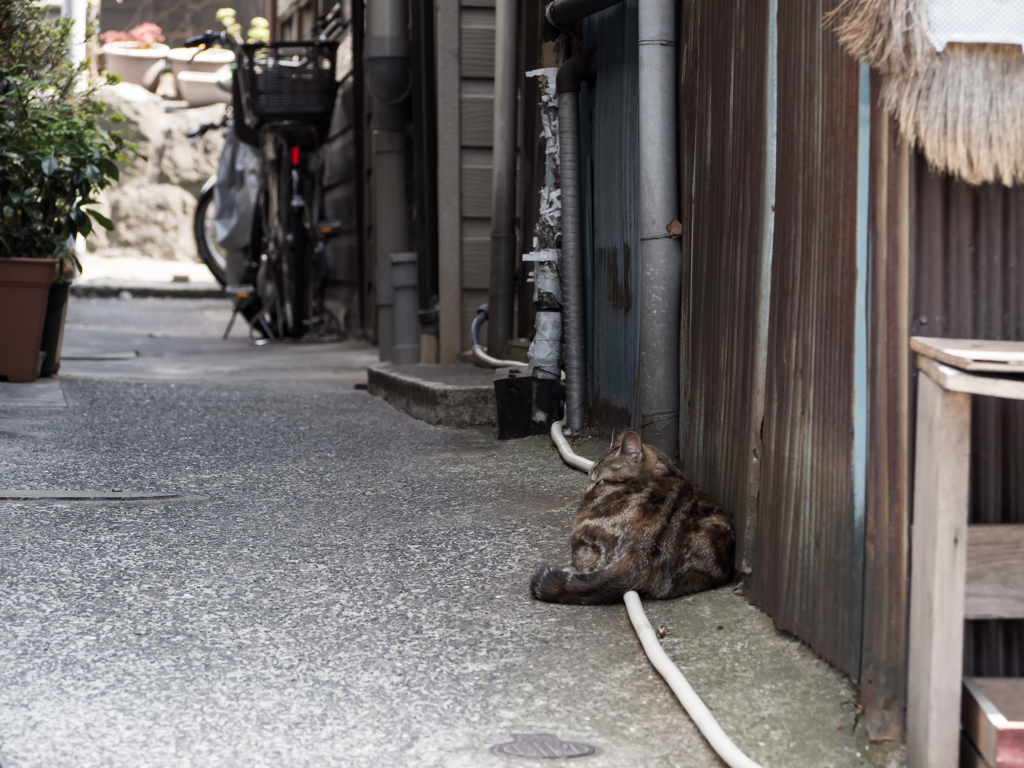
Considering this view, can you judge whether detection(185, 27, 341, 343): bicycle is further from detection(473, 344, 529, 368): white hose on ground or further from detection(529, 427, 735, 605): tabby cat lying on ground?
detection(529, 427, 735, 605): tabby cat lying on ground

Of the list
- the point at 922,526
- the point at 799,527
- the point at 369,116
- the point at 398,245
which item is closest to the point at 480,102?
the point at 398,245

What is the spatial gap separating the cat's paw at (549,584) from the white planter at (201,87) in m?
13.7

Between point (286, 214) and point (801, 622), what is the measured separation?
7775 millimetres

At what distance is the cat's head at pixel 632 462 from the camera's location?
9.22 ft

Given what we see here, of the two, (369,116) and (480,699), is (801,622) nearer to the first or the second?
(480,699)

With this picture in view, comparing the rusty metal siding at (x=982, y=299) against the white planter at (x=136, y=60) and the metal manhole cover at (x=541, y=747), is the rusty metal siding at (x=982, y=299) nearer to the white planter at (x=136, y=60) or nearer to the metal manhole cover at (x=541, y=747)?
the metal manhole cover at (x=541, y=747)

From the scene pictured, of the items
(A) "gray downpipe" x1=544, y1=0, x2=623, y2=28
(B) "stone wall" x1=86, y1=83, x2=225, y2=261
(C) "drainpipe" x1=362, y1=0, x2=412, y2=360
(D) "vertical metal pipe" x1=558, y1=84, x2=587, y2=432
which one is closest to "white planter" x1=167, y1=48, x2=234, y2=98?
(B) "stone wall" x1=86, y1=83, x2=225, y2=261

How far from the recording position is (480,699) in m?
2.05

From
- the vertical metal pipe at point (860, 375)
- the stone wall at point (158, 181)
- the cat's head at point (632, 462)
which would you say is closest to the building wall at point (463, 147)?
the cat's head at point (632, 462)

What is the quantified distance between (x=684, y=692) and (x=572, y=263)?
2.34m

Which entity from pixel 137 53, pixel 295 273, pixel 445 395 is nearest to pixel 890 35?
pixel 445 395

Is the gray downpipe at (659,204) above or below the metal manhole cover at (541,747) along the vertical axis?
above

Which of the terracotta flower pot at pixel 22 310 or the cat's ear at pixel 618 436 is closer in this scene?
the cat's ear at pixel 618 436

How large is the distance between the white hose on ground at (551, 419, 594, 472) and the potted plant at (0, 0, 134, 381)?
2.78 meters
